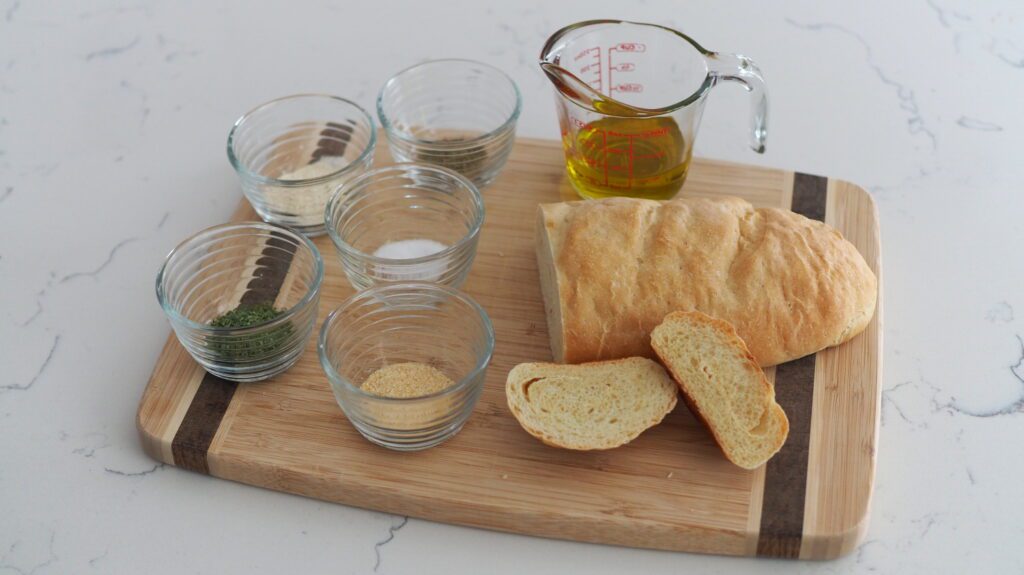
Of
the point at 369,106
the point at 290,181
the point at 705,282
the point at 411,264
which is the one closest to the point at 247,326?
the point at 411,264

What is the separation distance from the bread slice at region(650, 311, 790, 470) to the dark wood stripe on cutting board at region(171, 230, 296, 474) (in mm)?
1250

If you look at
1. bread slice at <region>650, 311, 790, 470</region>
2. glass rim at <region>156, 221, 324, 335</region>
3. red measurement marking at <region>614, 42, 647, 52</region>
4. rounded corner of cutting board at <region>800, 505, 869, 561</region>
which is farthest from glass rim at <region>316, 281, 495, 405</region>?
red measurement marking at <region>614, 42, 647, 52</region>

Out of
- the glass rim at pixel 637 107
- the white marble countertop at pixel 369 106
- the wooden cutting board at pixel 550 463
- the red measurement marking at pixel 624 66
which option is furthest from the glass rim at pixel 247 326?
the red measurement marking at pixel 624 66

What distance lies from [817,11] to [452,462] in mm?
2962

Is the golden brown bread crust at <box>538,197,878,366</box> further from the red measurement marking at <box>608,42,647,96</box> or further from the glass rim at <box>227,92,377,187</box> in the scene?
the glass rim at <box>227,92,377,187</box>

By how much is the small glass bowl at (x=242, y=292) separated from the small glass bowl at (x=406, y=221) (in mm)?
183

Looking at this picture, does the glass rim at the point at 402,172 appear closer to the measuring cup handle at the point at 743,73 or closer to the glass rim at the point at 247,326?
the glass rim at the point at 247,326

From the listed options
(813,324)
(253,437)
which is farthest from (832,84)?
(253,437)

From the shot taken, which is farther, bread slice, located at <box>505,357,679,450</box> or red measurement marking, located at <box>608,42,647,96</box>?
red measurement marking, located at <box>608,42,647,96</box>

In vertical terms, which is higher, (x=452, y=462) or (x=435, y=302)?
(x=435, y=302)

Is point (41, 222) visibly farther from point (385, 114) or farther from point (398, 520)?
point (398, 520)

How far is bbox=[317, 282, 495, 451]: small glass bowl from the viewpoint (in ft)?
9.78

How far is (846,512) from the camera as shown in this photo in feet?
9.56

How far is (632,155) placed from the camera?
364cm
